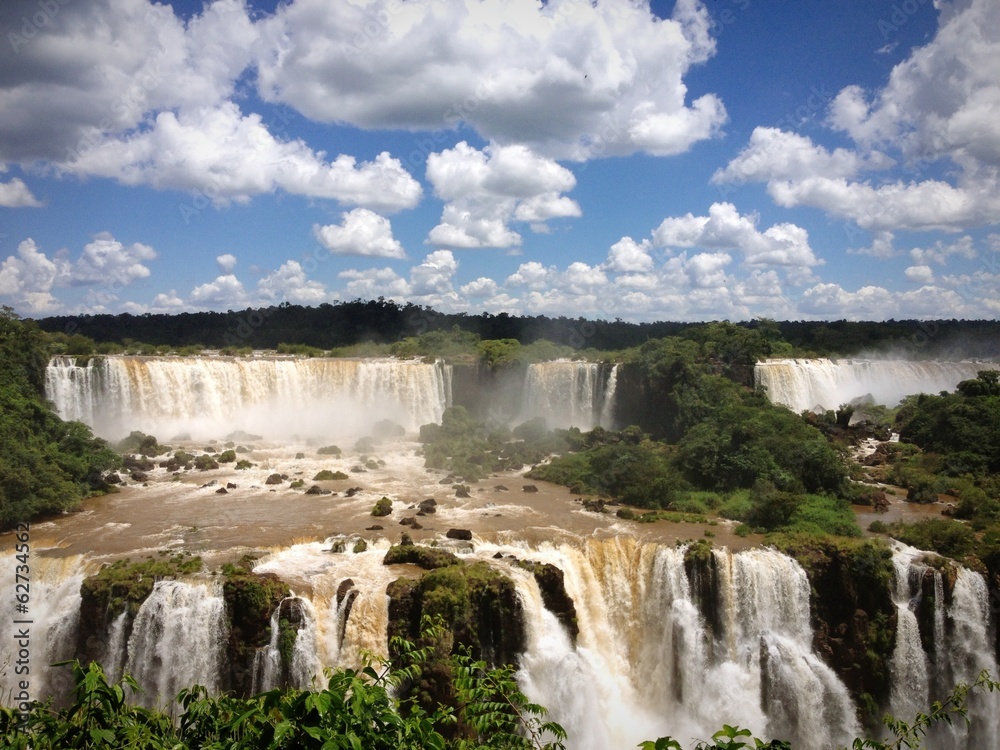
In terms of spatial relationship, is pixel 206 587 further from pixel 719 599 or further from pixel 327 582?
pixel 719 599

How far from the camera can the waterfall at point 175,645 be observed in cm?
1401

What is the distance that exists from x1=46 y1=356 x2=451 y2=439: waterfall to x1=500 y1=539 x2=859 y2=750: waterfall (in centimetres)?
2080

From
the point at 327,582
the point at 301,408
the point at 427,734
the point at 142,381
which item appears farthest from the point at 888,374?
the point at 427,734

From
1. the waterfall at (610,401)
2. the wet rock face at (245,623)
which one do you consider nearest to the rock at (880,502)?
the waterfall at (610,401)

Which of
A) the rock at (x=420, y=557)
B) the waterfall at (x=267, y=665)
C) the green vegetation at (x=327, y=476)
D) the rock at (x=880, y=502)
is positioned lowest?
the waterfall at (x=267, y=665)

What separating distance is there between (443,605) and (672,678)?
6.20m

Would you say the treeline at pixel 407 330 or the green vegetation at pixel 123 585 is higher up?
the treeline at pixel 407 330

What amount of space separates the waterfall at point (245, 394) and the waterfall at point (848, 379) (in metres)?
18.0

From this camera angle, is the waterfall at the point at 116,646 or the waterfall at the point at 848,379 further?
the waterfall at the point at 848,379

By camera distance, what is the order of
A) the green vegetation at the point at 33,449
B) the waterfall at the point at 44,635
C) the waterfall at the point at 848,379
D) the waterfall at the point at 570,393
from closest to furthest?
the waterfall at the point at 44,635, the green vegetation at the point at 33,449, the waterfall at the point at 570,393, the waterfall at the point at 848,379

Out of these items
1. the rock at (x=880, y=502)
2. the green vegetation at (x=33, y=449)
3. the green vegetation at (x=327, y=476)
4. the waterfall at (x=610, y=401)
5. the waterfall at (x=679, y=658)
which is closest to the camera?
the waterfall at (x=679, y=658)

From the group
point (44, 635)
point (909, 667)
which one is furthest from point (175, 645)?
point (909, 667)

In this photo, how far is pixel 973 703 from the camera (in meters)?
16.3

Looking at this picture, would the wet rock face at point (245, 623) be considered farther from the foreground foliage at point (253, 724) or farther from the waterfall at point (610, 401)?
the waterfall at point (610, 401)
